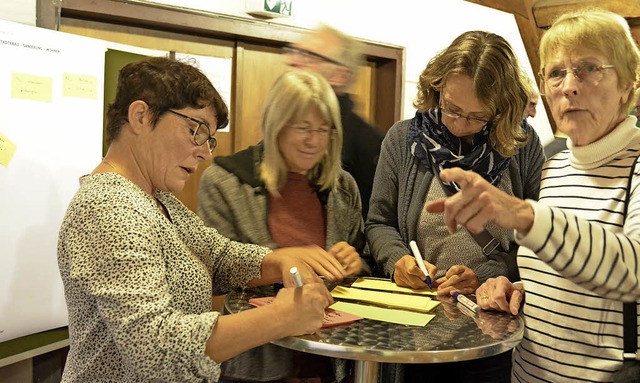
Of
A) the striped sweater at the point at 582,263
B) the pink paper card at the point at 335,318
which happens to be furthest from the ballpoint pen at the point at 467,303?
the pink paper card at the point at 335,318

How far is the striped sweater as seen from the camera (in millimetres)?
1192

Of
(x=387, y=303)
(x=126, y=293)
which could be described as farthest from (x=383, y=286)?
(x=126, y=293)

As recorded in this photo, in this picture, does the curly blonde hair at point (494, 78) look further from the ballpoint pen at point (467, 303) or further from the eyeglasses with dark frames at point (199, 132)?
the eyeglasses with dark frames at point (199, 132)

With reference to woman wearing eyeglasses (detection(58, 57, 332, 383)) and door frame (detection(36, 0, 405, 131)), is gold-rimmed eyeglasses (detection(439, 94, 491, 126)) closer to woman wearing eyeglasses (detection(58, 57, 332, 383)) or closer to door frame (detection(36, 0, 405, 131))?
woman wearing eyeglasses (detection(58, 57, 332, 383))

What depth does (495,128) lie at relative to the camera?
1886 millimetres

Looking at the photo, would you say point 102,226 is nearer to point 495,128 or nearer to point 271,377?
point 271,377

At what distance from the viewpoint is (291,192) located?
189 cm

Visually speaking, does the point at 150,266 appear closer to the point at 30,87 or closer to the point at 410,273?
the point at 410,273

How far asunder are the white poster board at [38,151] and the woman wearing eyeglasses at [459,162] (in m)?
1.42

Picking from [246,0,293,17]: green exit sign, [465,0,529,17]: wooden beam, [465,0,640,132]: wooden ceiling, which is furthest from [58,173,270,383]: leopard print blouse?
[465,0,529,17]: wooden beam

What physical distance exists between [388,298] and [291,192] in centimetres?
45

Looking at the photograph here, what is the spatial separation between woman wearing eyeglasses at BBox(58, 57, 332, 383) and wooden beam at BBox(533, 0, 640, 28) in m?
2.75

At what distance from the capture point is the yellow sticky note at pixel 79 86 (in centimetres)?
270

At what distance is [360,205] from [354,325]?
657 mm
